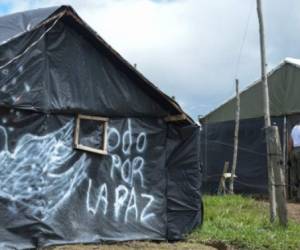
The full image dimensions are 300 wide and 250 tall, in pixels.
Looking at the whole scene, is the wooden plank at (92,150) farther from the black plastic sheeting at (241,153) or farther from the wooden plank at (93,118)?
the black plastic sheeting at (241,153)

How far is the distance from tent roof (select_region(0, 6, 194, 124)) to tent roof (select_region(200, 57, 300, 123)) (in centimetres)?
810

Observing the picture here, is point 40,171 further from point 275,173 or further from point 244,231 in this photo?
point 275,173

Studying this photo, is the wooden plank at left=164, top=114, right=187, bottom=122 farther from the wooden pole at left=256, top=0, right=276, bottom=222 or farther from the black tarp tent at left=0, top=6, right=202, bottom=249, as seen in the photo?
the wooden pole at left=256, top=0, right=276, bottom=222

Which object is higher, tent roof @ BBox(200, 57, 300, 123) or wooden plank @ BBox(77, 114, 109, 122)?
tent roof @ BBox(200, 57, 300, 123)

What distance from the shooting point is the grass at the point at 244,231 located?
10469 mm

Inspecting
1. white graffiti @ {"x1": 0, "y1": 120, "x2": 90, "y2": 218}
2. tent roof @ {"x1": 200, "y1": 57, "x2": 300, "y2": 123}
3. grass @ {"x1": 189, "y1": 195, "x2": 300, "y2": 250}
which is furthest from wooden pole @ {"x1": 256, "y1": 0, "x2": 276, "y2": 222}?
tent roof @ {"x1": 200, "y1": 57, "x2": 300, "y2": 123}

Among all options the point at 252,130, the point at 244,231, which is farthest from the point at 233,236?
the point at 252,130

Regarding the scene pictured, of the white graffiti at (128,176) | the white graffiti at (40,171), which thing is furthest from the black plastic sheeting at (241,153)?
the white graffiti at (40,171)

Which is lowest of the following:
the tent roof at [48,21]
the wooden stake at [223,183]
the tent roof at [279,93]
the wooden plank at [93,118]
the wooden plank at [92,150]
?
the wooden plank at [92,150]

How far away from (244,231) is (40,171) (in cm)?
378

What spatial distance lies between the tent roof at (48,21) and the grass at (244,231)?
244 centimetres

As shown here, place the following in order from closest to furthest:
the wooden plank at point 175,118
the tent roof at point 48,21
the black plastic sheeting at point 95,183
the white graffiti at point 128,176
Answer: the black plastic sheeting at point 95,183, the tent roof at point 48,21, the white graffiti at point 128,176, the wooden plank at point 175,118

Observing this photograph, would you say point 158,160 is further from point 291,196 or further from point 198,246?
point 291,196

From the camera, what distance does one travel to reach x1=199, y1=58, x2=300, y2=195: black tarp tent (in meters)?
18.4
